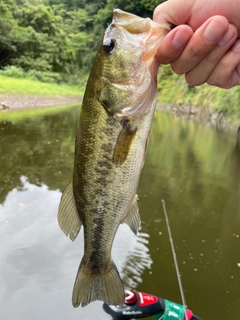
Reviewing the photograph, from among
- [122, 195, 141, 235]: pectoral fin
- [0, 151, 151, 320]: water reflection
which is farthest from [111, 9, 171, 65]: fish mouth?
[0, 151, 151, 320]: water reflection

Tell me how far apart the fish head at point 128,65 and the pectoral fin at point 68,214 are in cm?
58

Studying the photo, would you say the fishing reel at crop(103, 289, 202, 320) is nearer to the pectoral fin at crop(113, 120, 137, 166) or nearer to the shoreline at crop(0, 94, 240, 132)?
the pectoral fin at crop(113, 120, 137, 166)

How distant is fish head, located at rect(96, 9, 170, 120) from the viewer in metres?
1.58

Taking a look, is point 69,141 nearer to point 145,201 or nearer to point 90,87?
point 145,201

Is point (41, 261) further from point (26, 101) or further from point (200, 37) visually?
point (26, 101)

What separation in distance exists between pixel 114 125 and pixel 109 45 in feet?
1.30

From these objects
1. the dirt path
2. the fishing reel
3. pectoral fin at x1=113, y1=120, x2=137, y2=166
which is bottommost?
the dirt path

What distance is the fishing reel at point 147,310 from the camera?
11.1 feet

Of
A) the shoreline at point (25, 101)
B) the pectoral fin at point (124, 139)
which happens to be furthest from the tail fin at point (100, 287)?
the shoreline at point (25, 101)

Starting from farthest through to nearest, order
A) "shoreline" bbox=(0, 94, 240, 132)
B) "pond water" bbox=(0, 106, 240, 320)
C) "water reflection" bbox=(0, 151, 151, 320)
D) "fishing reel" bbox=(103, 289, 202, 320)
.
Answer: "shoreline" bbox=(0, 94, 240, 132) < "pond water" bbox=(0, 106, 240, 320) < "water reflection" bbox=(0, 151, 151, 320) < "fishing reel" bbox=(103, 289, 202, 320)

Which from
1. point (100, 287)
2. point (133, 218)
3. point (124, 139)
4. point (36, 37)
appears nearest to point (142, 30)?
point (124, 139)

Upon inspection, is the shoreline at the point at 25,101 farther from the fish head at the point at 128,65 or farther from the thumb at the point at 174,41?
the thumb at the point at 174,41

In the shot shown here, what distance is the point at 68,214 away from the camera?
1.97 meters

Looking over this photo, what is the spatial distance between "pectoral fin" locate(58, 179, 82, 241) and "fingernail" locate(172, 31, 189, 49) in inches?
37.6
